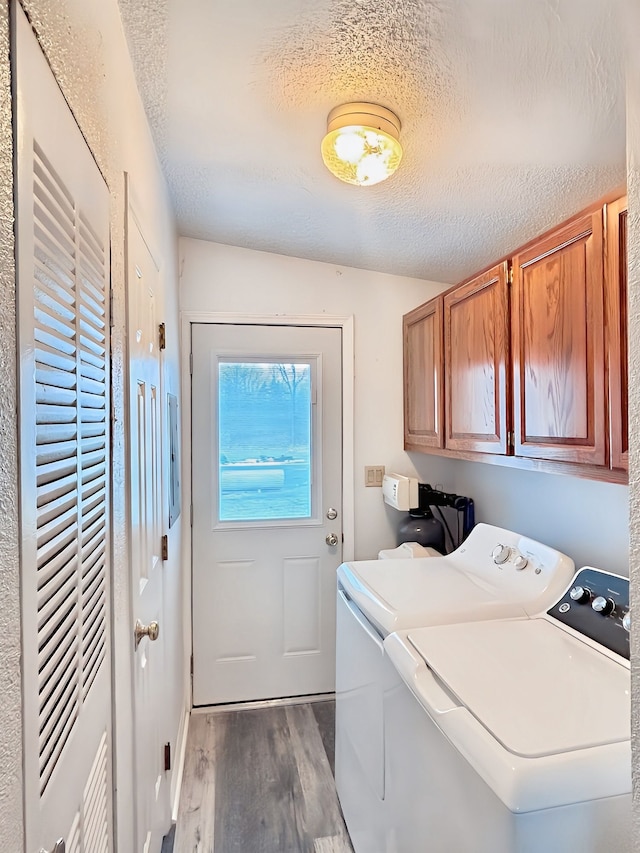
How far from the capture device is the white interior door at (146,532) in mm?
1231

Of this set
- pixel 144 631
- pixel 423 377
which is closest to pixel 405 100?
pixel 423 377

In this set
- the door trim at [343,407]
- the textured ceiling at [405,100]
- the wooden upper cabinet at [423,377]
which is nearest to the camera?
the textured ceiling at [405,100]

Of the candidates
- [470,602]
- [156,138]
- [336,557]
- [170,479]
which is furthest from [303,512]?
[156,138]

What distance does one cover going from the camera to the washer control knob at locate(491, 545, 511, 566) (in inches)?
69.4

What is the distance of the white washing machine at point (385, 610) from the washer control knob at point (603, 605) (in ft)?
0.54

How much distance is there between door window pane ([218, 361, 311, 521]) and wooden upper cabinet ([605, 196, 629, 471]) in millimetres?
1604

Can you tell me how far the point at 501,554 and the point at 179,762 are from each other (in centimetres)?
159

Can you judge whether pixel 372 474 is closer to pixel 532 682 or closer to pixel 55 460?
pixel 532 682

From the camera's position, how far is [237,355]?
2514mm

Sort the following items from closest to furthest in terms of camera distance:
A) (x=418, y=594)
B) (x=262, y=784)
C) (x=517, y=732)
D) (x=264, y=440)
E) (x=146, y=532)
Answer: (x=517, y=732) → (x=146, y=532) → (x=418, y=594) → (x=262, y=784) → (x=264, y=440)

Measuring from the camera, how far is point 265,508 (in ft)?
8.42

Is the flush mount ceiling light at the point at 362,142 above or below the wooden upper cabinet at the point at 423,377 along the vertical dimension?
above

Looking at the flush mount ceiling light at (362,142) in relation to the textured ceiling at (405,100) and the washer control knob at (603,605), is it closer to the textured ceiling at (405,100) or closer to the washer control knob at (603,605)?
the textured ceiling at (405,100)

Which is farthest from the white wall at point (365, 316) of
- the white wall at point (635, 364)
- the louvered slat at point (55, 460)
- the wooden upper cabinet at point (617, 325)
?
the louvered slat at point (55, 460)
